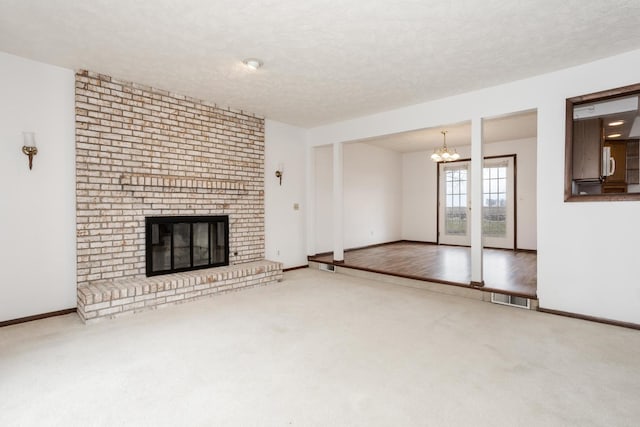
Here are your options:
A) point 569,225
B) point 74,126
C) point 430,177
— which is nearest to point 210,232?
point 74,126

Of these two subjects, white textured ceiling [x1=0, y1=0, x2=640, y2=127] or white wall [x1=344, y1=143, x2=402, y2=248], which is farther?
white wall [x1=344, y1=143, x2=402, y2=248]

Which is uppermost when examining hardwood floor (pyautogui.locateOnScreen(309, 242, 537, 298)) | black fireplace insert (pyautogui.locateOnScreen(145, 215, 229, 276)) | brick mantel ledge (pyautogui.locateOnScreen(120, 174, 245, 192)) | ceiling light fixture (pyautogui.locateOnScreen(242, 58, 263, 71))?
ceiling light fixture (pyautogui.locateOnScreen(242, 58, 263, 71))

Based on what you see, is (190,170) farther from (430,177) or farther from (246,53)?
(430,177)

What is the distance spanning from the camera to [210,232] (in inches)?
189

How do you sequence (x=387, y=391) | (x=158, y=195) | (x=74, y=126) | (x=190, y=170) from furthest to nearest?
(x=190, y=170) → (x=158, y=195) → (x=74, y=126) → (x=387, y=391)

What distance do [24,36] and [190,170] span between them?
2116 millimetres

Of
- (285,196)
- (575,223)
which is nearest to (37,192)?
(285,196)

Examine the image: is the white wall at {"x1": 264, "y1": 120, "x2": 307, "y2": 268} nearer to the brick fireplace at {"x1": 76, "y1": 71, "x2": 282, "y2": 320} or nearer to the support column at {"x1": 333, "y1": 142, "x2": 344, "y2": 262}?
the brick fireplace at {"x1": 76, "y1": 71, "x2": 282, "y2": 320}

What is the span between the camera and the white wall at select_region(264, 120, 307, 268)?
567 cm

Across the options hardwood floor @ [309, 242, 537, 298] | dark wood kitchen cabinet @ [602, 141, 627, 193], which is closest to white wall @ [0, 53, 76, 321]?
hardwood floor @ [309, 242, 537, 298]

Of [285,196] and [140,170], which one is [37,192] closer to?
[140,170]

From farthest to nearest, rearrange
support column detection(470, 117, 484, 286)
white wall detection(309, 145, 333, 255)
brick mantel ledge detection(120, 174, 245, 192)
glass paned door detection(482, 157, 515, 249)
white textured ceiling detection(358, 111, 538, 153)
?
glass paned door detection(482, 157, 515, 249), white wall detection(309, 145, 333, 255), white textured ceiling detection(358, 111, 538, 153), support column detection(470, 117, 484, 286), brick mantel ledge detection(120, 174, 245, 192)

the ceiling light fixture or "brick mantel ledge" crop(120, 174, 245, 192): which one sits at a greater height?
the ceiling light fixture

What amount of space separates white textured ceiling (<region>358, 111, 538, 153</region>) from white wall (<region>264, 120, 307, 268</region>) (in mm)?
1379
